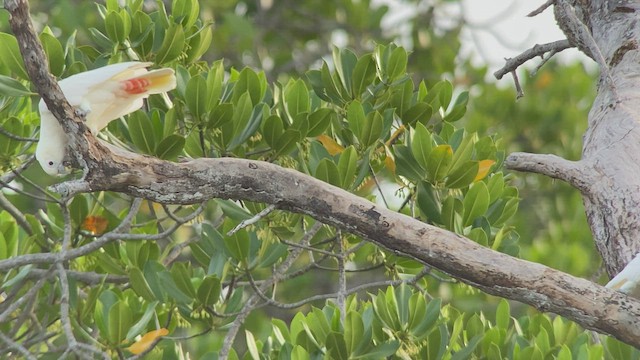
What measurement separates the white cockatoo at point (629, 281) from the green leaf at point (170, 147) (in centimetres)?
94

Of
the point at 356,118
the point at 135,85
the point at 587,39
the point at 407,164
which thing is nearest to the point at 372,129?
the point at 356,118

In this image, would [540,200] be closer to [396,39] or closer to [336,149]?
[396,39]

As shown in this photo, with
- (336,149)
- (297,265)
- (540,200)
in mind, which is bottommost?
(297,265)

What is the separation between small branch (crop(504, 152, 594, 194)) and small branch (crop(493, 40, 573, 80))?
0.34 metres

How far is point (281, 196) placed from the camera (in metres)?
1.90

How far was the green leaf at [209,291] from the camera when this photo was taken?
2391 millimetres

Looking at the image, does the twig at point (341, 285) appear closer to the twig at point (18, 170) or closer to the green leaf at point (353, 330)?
the green leaf at point (353, 330)

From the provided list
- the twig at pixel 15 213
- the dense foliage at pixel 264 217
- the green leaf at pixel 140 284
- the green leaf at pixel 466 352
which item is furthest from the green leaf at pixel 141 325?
the green leaf at pixel 466 352

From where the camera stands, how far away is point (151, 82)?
1998mm

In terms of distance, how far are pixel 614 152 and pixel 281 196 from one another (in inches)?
32.9

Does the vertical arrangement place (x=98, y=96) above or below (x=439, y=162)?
above

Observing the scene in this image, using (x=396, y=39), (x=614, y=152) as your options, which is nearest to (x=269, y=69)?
(x=396, y=39)

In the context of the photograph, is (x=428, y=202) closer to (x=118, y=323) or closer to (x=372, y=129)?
(x=372, y=129)

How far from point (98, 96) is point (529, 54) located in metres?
1.22
